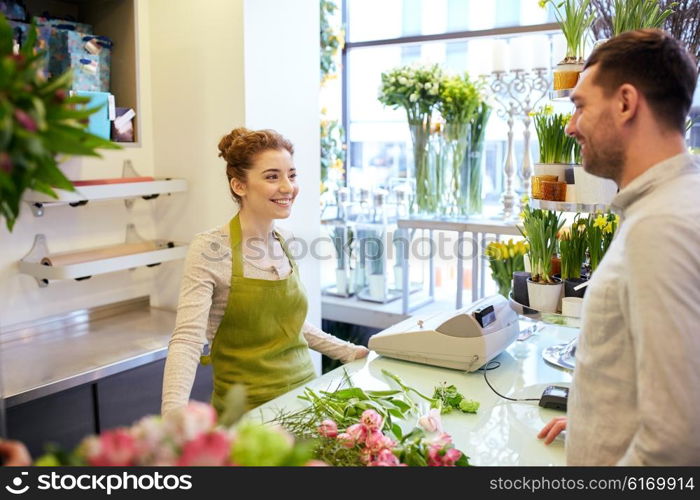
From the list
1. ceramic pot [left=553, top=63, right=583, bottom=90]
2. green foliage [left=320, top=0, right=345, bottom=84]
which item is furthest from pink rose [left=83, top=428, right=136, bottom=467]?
green foliage [left=320, top=0, right=345, bottom=84]

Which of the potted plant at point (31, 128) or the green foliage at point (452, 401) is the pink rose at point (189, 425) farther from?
the green foliage at point (452, 401)

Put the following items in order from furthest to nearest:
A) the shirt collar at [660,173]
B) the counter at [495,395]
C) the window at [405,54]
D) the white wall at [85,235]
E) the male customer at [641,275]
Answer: the window at [405,54], the white wall at [85,235], the counter at [495,395], the shirt collar at [660,173], the male customer at [641,275]

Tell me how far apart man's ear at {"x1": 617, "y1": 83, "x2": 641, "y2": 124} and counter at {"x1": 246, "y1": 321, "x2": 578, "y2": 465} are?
0.75m

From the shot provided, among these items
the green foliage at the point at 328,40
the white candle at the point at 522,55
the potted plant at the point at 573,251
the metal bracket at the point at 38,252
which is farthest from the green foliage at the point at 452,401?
the green foliage at the point at 328,40

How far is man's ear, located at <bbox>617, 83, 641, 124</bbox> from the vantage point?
1121 mm

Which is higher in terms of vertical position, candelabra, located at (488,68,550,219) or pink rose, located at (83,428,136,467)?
candelabra, located at (488,68,550,219)

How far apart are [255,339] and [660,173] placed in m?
1.29

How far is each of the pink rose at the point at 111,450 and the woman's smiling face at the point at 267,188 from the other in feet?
5.00

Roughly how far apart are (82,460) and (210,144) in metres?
2.44

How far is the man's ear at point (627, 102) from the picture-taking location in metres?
1.12

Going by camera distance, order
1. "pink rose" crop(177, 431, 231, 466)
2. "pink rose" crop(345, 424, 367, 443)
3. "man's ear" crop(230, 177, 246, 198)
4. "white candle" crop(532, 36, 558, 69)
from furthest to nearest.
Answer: "white candle" crop(532, 36, 558, 69) → "man's ear" crop(230, 177, 246, 198) → "pink rose" crop(345, 424, 367, 443) → "pink rose" crop(177, 431, 231, 466)

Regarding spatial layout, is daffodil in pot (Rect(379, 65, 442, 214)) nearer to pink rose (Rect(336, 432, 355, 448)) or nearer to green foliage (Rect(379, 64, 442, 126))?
green foliage (Rect(379, 64, 442, 126))

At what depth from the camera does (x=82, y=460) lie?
2.02 ft
